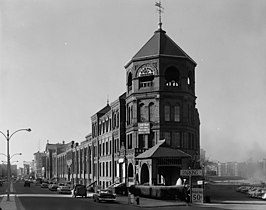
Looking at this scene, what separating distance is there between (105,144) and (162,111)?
21.7 meters

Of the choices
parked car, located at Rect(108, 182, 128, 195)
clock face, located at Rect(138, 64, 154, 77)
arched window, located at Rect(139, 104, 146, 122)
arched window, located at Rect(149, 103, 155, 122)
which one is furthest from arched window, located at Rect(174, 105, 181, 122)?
parked car, located at Rect(108, 182, 128, 195)

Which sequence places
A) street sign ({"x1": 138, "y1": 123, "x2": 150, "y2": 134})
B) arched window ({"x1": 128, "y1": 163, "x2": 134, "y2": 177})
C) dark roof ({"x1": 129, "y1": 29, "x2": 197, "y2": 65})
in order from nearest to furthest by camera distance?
1. street sign ({"x1": 138, "y1": 123, "x2": 150, "y2": 134})
2. dark roof ({"x1": 129, "y1": 29, "x2": 197, "y2": 65})
3. arched window ({"x1": 128, "y1": 163, "x2": 134, "y2": 177})

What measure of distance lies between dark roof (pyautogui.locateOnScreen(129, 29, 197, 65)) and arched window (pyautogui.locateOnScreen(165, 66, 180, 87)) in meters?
2.06

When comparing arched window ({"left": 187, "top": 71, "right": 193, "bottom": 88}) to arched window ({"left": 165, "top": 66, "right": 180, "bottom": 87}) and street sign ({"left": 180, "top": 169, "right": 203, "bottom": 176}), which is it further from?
street sign ({"left": 180, "top": 169, "right": 203, "bottom": 176})

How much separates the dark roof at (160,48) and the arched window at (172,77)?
206 centimetres

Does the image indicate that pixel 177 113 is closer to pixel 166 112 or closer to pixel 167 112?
pixel 167 112

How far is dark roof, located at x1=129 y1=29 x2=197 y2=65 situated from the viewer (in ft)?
211

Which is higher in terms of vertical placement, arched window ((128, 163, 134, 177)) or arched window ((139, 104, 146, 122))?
arched window ((139, 104, 146, 122))

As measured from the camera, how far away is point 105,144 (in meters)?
81.9

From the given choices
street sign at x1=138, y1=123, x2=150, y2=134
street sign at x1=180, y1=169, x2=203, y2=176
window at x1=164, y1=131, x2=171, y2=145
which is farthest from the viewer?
street sign at x1=138, y1=123, x2=150, y2=134

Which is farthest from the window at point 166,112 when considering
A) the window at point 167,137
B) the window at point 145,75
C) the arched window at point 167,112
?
the window at point 145,75

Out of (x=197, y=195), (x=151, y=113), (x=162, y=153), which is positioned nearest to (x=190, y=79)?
(x=151, y=113)

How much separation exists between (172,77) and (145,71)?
3990 millimetres

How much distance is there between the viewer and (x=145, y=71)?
210ft
